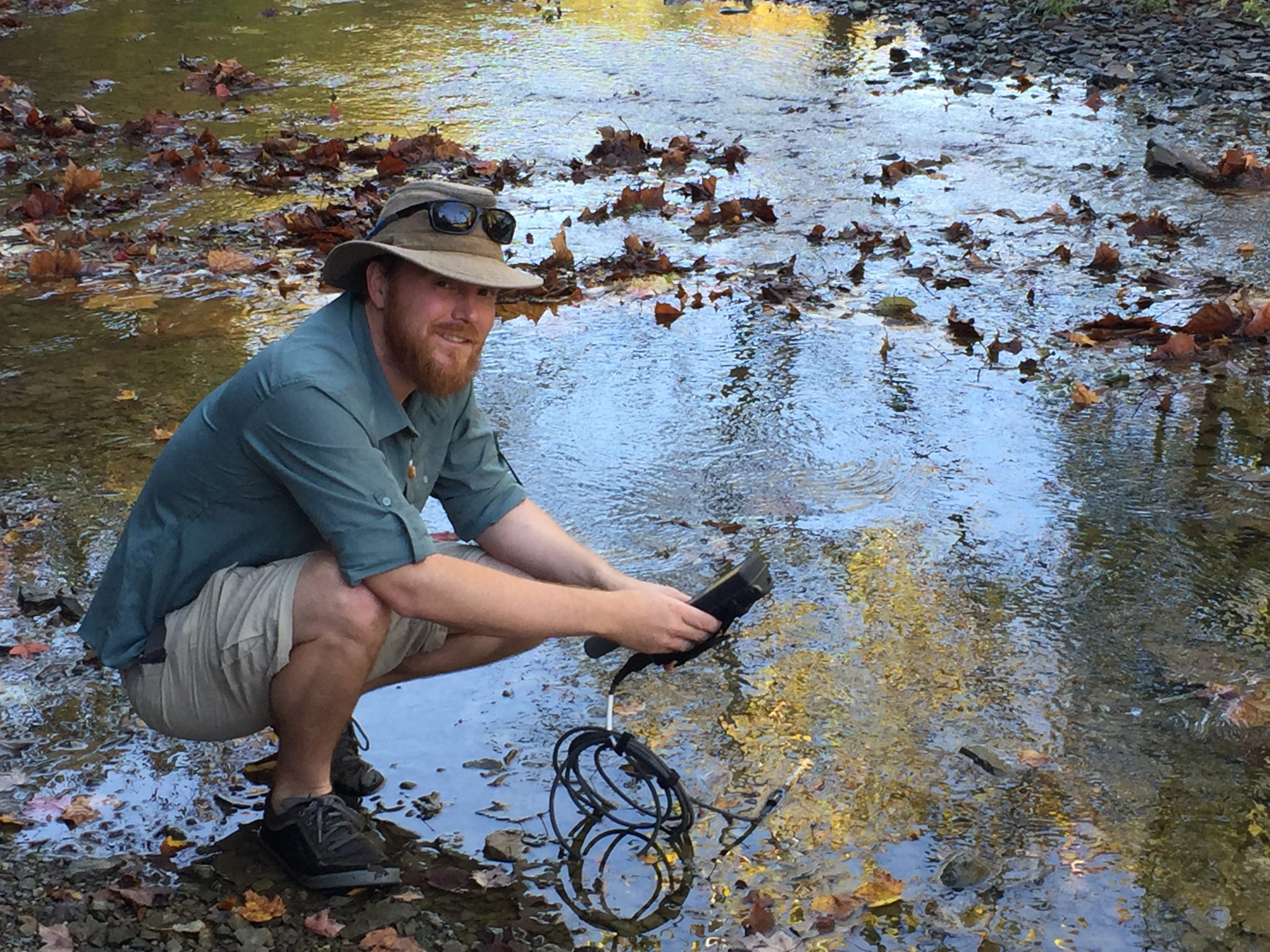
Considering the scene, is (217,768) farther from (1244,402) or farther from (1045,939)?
(1244,402)

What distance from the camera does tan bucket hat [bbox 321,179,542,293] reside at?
286 cm

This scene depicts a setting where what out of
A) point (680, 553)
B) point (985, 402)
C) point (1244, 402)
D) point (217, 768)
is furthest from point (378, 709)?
point (1244, 402)


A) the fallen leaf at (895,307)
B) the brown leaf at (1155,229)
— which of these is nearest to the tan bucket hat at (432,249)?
the fallen leaf at (895,307)

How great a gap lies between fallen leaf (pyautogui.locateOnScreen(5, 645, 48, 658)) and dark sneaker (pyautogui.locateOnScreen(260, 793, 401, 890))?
1.14 metres

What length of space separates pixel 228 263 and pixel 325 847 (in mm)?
4437

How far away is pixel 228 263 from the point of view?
6.73 metres

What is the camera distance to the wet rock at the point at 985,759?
3.24 metres

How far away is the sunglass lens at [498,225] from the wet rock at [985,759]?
5.38 feet

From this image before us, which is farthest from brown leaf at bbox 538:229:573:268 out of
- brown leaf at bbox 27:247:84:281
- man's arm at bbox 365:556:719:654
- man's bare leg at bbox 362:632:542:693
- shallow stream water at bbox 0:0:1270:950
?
man's arm at bbox 365:556:719:654

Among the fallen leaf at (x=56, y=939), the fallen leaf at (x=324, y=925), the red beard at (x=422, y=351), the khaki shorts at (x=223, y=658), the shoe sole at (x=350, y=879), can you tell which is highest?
the red beard at (x=422, y=351)

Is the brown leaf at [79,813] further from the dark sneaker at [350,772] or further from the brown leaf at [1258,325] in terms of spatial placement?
the brown leaf at [1258,325]

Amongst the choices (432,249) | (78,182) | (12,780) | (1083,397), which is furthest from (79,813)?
(78,182)

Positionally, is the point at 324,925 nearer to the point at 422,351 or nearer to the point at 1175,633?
the point at 422,351

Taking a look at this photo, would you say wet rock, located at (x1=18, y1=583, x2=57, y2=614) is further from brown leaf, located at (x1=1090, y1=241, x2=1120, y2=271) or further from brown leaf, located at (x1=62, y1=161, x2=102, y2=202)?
brown leaf, located at (x1=1090, y1=241, x2=1120, y2=271)
